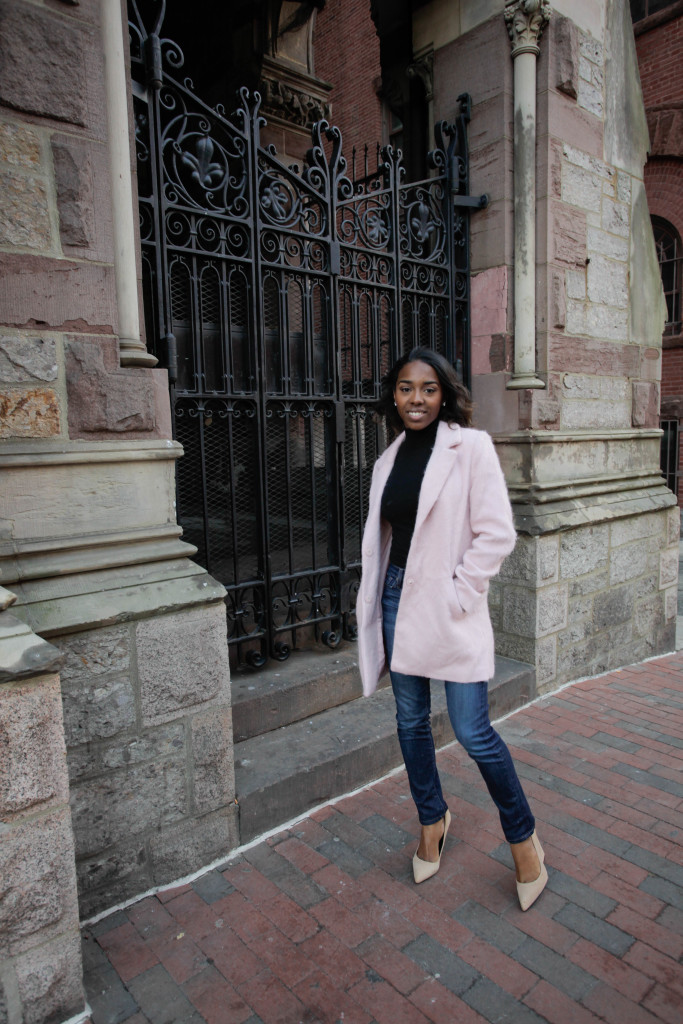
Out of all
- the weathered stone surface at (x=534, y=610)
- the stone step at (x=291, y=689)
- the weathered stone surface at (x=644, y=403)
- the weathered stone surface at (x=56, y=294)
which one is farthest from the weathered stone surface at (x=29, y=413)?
the weathered stone surface at (x=644, y=403)

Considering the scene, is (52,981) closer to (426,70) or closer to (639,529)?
(639,529)

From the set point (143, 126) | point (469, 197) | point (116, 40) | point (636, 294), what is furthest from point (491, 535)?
point (636, 294)

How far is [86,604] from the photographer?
2342 millimetres

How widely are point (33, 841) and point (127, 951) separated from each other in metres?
0.72

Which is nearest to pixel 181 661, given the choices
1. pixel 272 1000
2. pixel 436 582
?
pixel 436 582

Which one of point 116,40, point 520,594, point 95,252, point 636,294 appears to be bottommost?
point 520,594

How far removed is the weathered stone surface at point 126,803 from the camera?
2369 millimetres

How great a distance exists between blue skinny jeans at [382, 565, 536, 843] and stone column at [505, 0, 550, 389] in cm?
245

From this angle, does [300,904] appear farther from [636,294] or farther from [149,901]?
[636,294]

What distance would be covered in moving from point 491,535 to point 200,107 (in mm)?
2577

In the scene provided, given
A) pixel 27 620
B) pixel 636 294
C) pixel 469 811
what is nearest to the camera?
pixel 27 620

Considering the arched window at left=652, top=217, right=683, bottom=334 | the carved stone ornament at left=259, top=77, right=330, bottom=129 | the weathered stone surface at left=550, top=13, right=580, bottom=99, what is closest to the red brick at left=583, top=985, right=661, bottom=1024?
the weathered stone surface at left=550, top=13, right=580, bottom=99

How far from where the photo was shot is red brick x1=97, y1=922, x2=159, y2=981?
86.7 inches

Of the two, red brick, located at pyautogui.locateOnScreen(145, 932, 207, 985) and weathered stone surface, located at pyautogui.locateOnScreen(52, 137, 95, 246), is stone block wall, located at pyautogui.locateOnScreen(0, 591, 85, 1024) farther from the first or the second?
weathered stone surface, located at pyautogui.locateOnScreen(52, 137, 95, 246)
